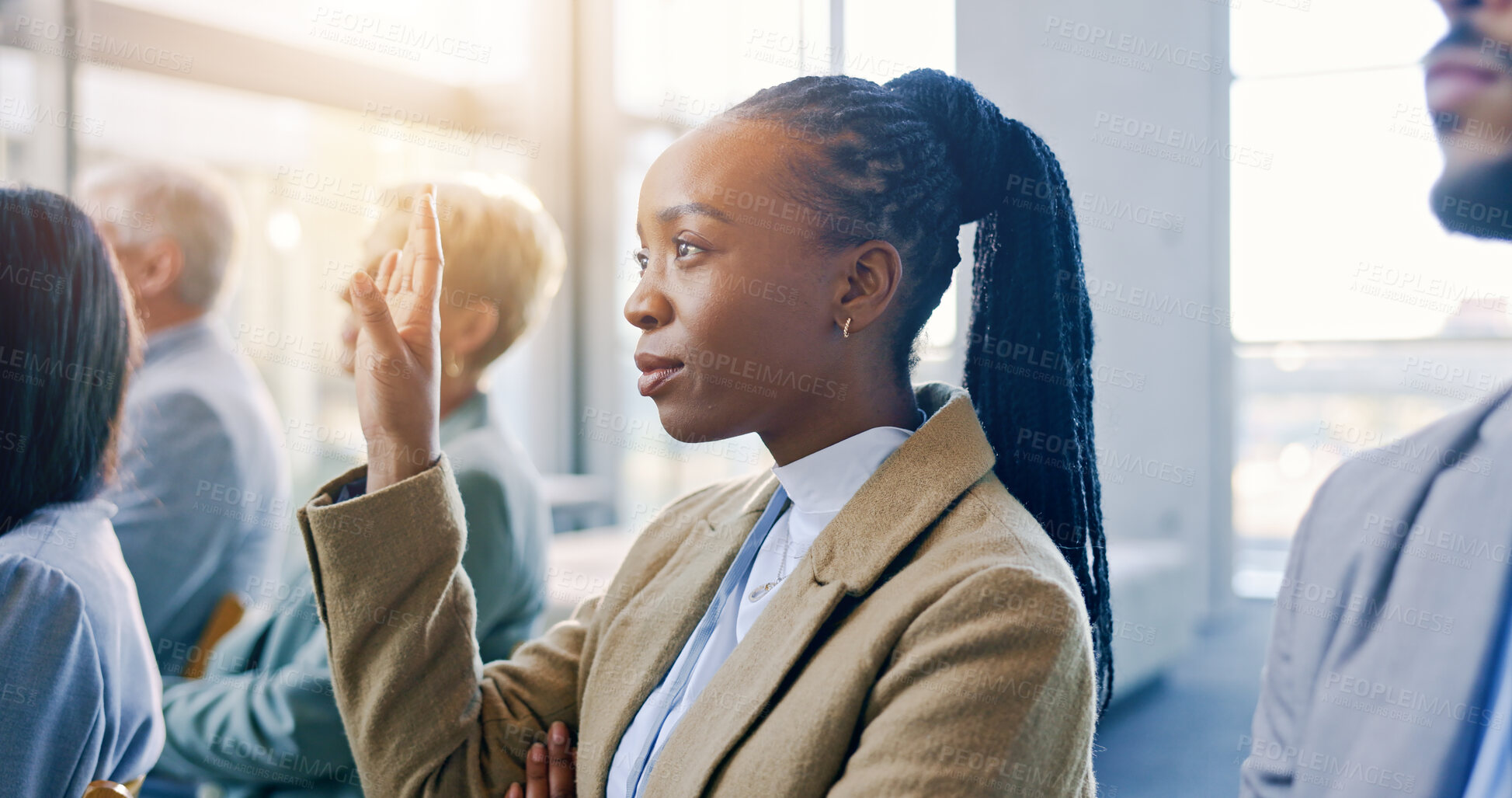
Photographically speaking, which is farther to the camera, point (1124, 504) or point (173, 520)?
point (1124, 504)

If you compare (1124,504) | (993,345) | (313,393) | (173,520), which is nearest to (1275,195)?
(1124,504)

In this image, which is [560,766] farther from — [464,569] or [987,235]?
[987,235]

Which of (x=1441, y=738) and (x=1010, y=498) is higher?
(x=1010, y=498)

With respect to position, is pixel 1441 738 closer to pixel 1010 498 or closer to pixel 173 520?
pixel 1010 498

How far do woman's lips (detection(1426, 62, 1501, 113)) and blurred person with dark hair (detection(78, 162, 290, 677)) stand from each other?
2016 mm

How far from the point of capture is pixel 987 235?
115 cm

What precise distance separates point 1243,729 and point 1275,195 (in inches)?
70.1

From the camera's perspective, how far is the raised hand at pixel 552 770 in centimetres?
117

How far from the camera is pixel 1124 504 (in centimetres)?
382

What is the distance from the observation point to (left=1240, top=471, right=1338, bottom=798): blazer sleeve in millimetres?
1005

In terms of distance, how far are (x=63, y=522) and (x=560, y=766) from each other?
69cm

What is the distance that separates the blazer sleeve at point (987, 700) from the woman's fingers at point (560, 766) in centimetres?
44

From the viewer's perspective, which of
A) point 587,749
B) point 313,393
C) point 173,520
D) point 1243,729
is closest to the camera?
point 587,749
